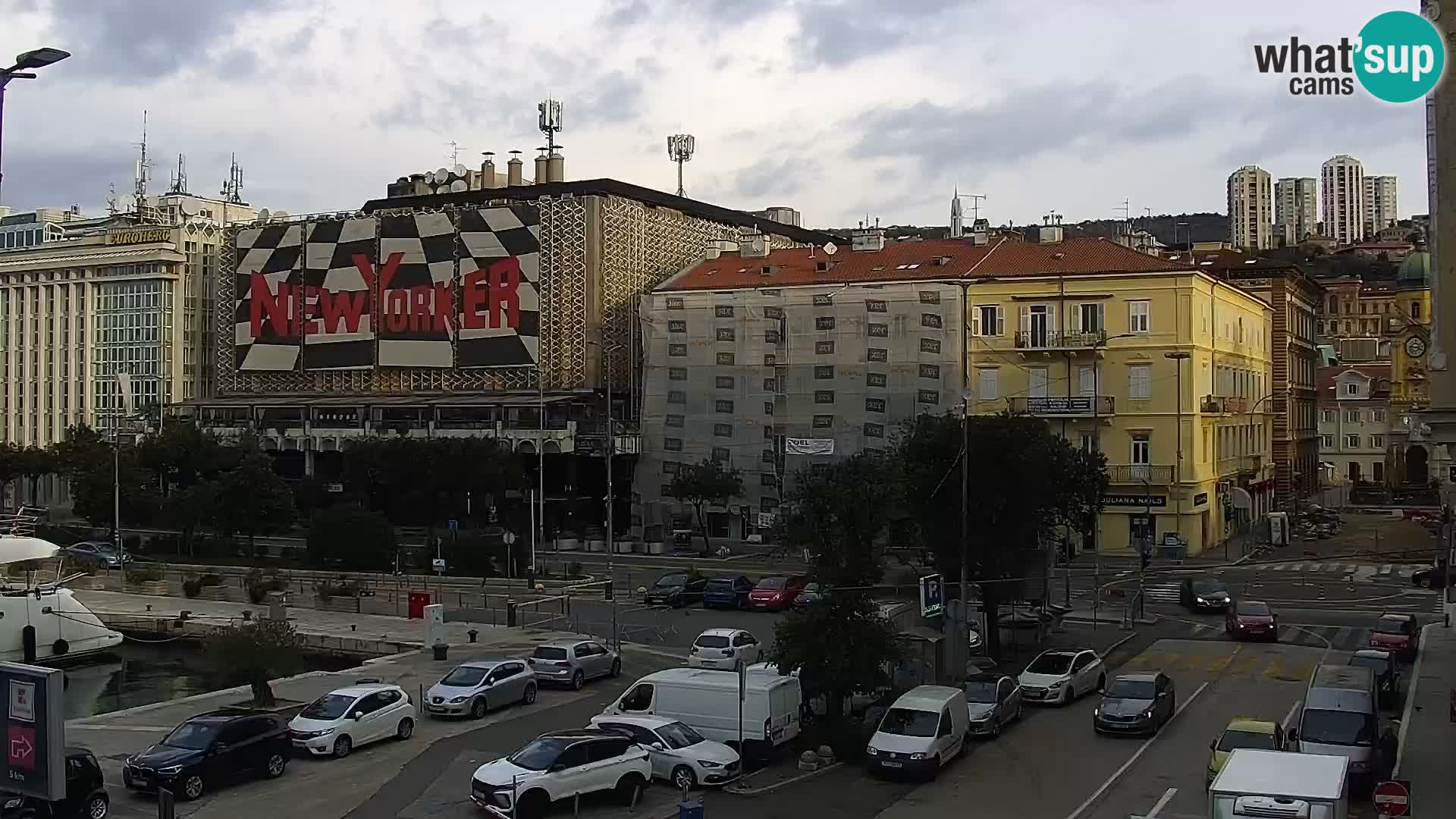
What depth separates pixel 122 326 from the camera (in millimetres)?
102688

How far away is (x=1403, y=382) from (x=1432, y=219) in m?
84.2

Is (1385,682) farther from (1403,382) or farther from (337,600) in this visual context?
(1403,382)

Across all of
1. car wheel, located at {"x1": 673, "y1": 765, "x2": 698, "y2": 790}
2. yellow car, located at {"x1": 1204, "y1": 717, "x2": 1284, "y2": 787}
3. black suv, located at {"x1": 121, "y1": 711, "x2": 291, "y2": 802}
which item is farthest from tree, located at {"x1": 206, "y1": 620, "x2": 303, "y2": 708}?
yellow car, located at {"x1": 1204, "y1": 717, "x2": 1284, "y2": 787}

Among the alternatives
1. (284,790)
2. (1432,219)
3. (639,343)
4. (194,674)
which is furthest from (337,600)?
(1432,219)

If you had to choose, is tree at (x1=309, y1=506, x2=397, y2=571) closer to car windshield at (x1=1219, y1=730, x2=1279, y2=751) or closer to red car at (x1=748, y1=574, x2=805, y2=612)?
red car at (x1=748, y1=574, x2=805, y2=612)

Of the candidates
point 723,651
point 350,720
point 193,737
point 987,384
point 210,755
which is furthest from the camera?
point 987,384

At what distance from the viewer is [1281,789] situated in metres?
18.0

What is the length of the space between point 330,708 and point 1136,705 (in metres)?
16.5

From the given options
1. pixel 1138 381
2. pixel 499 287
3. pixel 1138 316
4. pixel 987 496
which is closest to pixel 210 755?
pixel 987 496

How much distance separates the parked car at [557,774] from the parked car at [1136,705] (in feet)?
34.6

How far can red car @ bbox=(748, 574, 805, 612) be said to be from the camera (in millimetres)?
48344

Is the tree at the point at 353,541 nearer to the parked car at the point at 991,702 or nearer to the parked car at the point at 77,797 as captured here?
the parked car at the point at 991,702

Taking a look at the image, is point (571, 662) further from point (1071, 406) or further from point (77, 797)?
point (1071, 406)

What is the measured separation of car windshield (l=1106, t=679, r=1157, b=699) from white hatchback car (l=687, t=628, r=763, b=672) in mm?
9920
